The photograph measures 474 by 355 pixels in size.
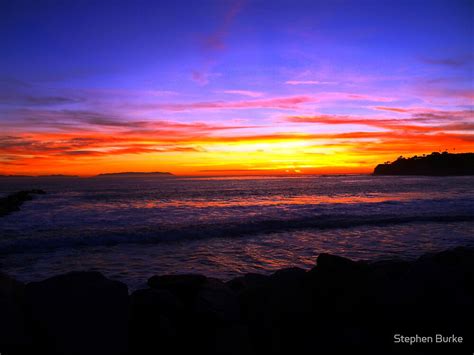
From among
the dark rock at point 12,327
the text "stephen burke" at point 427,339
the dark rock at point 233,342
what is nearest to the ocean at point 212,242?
the dark rock at point 12,327

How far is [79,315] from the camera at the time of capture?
480 cm

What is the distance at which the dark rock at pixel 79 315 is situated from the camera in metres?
4.53

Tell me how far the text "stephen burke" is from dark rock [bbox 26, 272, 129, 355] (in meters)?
3.88

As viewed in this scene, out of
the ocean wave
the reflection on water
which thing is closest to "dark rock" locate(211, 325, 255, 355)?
the reflection on water

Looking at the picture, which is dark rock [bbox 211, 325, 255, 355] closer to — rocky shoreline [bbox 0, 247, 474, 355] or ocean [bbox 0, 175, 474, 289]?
rocky shoreline [bbox 0, 247, 474, 355]

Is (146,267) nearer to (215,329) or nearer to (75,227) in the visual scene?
(215,329)

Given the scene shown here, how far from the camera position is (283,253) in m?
12.8

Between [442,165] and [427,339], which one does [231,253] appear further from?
[442,165]

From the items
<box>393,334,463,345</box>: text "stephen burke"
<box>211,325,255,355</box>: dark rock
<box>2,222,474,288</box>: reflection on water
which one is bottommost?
<box>2,222,474,288</box>: reflection on water

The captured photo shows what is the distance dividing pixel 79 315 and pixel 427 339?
4.96 meters

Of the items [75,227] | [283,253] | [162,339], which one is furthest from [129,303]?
[75,227]

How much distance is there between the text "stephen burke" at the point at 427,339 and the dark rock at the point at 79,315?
12.7ft

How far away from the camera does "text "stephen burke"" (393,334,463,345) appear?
5.13 meters

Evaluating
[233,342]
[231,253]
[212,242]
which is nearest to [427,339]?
[233,342]
